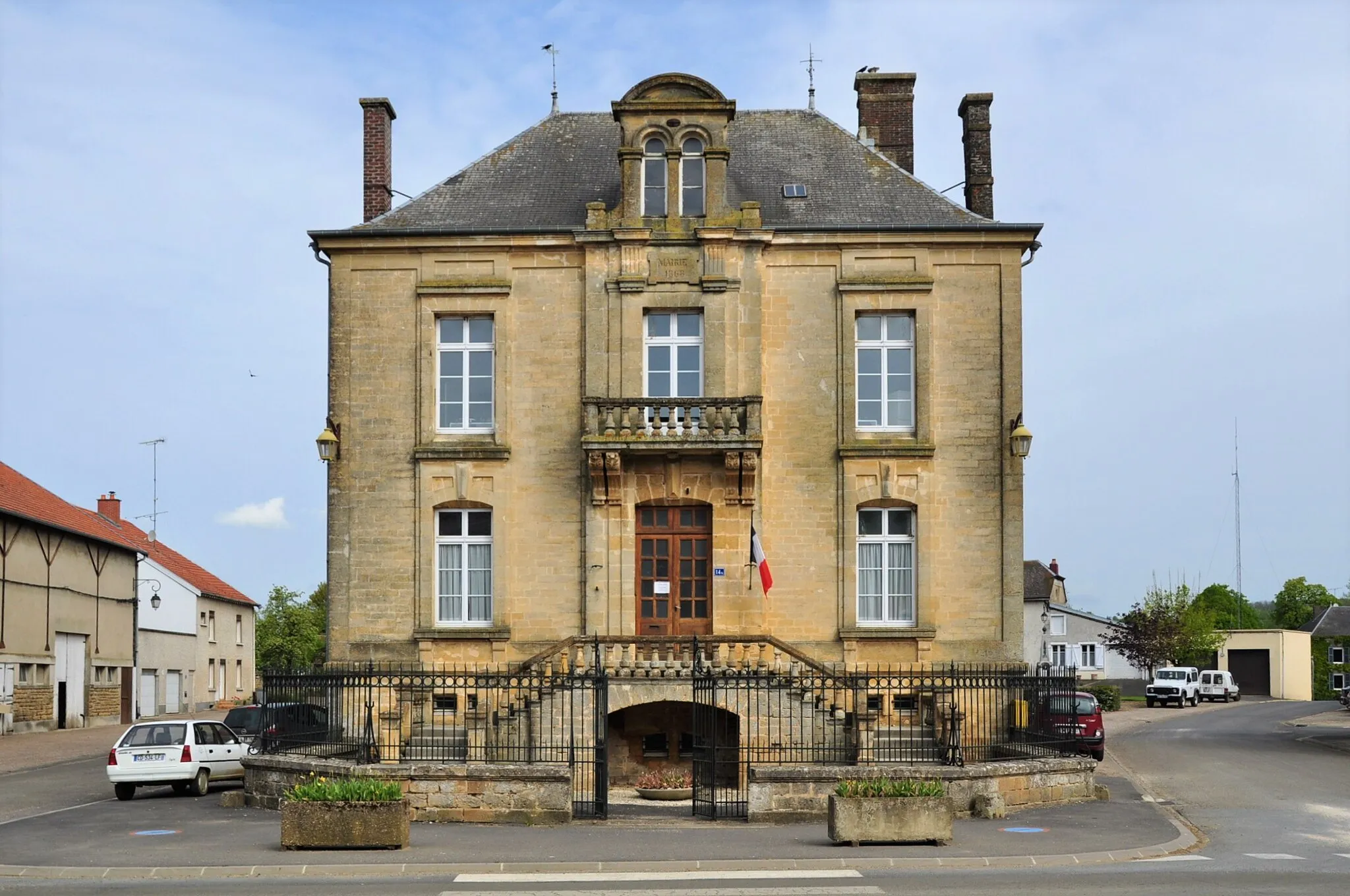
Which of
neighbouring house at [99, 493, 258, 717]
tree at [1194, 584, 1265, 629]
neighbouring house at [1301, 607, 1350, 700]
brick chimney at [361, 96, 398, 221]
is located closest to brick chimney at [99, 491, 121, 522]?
neighbouring house at [99, 493, 258, 717]

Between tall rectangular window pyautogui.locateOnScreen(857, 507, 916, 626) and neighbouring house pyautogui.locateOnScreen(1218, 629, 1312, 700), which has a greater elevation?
tall rectangular window pyautogui.locateOnScreen(857, 507, 916, 626)

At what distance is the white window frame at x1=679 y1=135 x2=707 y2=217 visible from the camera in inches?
1070

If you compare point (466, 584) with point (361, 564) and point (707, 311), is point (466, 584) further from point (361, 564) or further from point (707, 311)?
point (707, 311)

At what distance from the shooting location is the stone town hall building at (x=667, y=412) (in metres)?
26.5

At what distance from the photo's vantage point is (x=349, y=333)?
27281 mm

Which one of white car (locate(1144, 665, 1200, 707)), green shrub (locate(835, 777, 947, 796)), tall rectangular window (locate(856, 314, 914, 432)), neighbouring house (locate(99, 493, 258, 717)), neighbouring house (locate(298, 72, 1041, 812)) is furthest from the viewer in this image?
white car (locate(1144, 665, 1200, 707))

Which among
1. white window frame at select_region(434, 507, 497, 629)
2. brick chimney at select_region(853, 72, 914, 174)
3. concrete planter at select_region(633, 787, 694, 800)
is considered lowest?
concrete planter at select_region(633, 787, 694, 800)

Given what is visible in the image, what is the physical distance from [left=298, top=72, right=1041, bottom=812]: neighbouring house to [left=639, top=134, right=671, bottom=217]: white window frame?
0.08m

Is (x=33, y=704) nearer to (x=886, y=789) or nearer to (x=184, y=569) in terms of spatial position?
(x=184, y=569)

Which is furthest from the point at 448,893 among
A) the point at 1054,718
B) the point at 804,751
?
the point at 1054,718

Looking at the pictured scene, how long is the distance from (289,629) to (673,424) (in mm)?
67176

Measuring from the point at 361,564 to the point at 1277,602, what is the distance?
363 ft

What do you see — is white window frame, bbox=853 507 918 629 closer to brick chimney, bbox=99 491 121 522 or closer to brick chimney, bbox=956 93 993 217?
brick chimney, bbox=956 93 993 217

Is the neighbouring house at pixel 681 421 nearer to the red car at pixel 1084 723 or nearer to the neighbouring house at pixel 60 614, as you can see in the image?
the red car at pixel 1084 723
